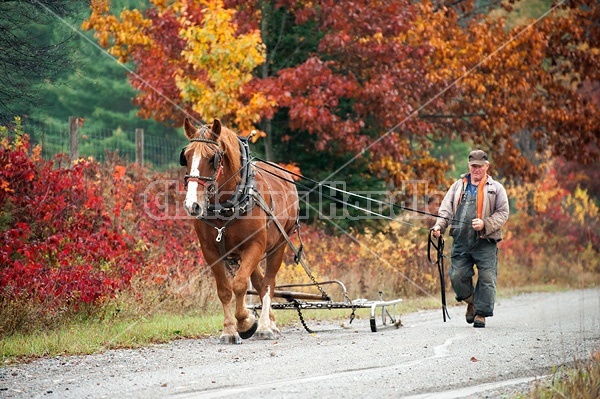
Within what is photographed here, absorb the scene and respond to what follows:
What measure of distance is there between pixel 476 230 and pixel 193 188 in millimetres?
4225

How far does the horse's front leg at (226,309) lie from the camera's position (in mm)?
11250

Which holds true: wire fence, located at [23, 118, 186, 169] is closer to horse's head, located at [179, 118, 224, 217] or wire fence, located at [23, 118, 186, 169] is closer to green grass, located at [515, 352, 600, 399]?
horse's head, located at [179, 118, 224, 217]

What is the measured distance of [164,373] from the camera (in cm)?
840

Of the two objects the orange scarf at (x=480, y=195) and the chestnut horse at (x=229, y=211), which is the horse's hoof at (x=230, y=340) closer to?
the chestnut horse at (x=229, y=211)

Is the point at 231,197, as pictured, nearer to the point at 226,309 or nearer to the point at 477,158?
the point at 226,309

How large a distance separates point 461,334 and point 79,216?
632 cm

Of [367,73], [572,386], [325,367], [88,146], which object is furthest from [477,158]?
[88,146]

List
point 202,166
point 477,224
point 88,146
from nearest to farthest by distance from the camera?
point 202,166 < point 477,224 < point 88,146

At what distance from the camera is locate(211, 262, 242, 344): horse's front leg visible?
11250mm

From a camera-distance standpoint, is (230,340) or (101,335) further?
(230,340)

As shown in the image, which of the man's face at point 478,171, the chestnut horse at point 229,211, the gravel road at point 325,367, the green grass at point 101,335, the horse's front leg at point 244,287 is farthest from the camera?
the man's face at point 478,171

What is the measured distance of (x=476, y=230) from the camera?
12547 millimetres

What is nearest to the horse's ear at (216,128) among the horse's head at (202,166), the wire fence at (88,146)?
the horse's head at (202,166)

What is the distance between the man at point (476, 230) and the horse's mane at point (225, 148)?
10.0 feet
